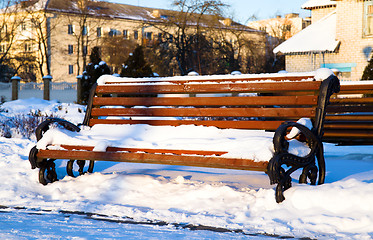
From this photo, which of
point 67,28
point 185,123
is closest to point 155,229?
point 185,123

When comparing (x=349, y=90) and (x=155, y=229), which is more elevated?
(x=349, y=90)

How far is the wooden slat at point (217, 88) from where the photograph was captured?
16.0ft

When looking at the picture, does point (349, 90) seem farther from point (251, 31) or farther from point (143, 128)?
point (251, 31)

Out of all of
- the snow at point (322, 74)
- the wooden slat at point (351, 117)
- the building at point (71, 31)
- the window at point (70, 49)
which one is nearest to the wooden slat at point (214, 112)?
the snow at point (322, 74)

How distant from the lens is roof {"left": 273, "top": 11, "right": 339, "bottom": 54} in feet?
81.7

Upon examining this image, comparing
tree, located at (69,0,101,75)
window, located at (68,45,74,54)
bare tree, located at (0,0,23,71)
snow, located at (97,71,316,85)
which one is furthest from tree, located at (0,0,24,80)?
snow, located at (97,71,316,85)

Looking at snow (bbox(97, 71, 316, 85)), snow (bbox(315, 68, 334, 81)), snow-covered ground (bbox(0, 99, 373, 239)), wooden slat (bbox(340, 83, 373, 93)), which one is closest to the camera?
snow-covered ground (bbox(0, 99, 373, 239))

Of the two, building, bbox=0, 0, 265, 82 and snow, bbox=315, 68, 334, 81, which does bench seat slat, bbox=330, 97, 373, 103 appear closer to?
snow, bbox=315, 68, 334, 81

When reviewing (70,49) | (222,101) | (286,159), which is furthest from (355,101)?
(70,49)

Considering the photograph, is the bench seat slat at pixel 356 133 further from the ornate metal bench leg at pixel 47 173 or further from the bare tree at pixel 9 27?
the bare tree at pixel 9 27

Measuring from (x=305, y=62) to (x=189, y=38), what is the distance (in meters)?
6.18

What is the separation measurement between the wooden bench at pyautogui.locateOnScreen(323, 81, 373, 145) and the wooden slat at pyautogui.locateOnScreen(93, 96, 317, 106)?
96.2 inches

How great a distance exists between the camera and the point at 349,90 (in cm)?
700

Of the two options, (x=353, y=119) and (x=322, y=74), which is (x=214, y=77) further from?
(x=353, y=119)
